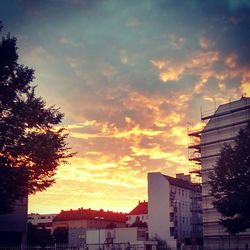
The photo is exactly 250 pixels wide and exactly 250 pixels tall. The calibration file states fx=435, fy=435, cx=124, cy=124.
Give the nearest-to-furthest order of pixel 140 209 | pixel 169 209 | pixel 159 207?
pixel 169 209
pixel 159 207
pixel 140 209

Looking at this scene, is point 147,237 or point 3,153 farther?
point 147,237

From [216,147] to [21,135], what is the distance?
49.0 meters

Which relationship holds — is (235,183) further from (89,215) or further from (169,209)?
(89,215)

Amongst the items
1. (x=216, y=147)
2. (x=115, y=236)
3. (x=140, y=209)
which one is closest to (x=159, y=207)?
(x=115, y=236)

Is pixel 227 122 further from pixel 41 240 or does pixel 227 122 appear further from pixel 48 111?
pixel 48 111

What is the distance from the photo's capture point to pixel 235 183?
44.9m

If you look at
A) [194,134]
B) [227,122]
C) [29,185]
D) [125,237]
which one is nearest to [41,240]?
[125,237]

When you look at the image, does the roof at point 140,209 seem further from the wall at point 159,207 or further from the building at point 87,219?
the wall at point 159,207

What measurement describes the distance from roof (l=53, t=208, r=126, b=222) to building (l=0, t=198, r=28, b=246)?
9135 cm

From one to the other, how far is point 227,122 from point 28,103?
4842cm

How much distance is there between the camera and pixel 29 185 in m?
27.0

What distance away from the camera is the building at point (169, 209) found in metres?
86.7

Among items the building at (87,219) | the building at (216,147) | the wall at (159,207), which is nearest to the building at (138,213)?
the building at (87,219)

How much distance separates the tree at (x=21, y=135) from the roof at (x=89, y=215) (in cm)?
10633
